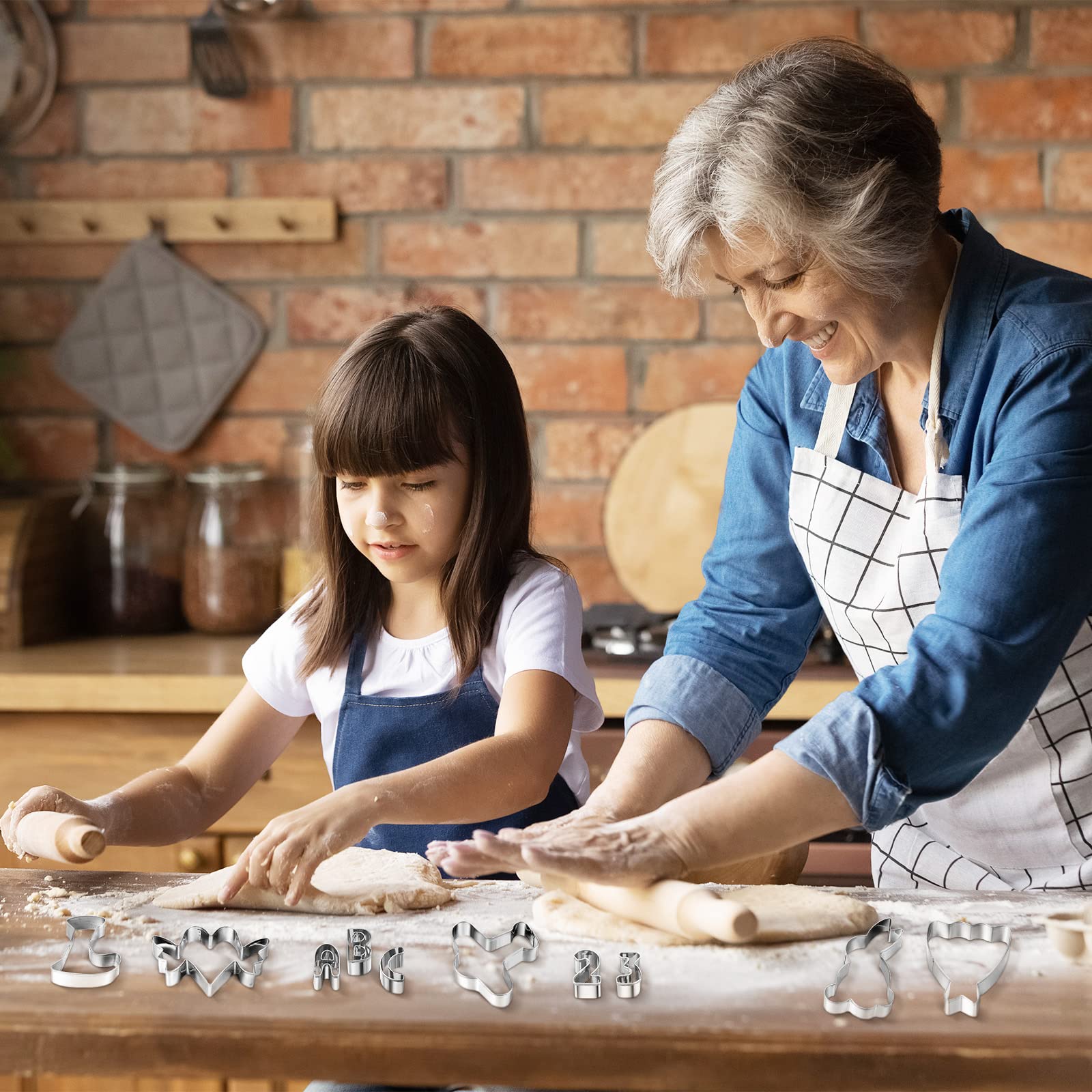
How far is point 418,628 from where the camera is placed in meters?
1.32

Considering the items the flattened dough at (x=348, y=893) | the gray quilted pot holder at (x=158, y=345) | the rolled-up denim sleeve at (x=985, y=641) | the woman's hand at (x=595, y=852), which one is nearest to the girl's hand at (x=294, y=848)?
the flattened dough at (x=348, y=893)

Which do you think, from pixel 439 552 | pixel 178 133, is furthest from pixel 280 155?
pixel 439 552

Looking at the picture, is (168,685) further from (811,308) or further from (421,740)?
(811,308)

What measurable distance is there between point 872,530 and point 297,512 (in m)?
1.33

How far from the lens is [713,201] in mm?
962

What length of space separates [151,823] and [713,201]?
74 cm

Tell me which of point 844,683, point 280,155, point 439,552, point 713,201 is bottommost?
point 844,683

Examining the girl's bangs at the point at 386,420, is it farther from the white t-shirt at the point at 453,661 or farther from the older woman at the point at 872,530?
the older woman at the point at 872,530

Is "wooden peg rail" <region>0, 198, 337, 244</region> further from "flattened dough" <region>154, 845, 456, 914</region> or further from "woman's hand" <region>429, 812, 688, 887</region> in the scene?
"woman's hand" <region>429, 812, 688, 887</region>

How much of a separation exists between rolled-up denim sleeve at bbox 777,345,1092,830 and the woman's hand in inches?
4.4

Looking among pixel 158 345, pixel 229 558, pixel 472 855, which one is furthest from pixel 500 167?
pixel 472 855

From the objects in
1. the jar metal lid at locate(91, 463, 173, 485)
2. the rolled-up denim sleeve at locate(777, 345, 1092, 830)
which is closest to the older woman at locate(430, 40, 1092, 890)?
the rolled-up denim sleeve at locate(777, 345, 1092, 830)

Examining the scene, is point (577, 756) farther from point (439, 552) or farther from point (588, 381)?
point (588, 381)

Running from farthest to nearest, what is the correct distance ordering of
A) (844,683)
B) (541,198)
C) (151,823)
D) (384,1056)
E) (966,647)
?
(541,198) < (844,683) < (151,823) < (966,647) < (384,1056)
